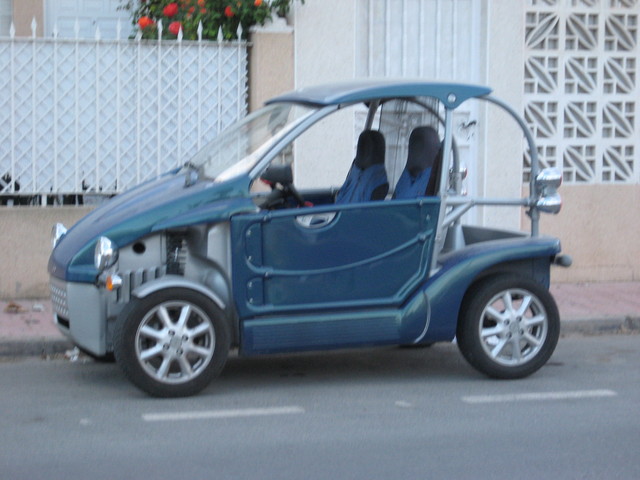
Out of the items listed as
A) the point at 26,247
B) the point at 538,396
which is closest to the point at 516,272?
the point at 538,396

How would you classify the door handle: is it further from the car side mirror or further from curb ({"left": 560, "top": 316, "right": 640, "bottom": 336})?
curb ({"left": 560, "top": 316, "right": 640, "bottom": 336})

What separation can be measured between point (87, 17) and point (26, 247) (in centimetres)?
328

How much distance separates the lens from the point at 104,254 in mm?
6555

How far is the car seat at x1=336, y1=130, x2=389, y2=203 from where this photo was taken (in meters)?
7.48

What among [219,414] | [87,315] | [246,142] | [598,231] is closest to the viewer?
[219,414]

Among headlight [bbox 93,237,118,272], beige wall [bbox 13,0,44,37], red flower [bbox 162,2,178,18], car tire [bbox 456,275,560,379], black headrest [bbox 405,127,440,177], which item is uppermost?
beige wall [bbox 13,0,44,37]

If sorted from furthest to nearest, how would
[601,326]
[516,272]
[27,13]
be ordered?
[27,13], [601,326], [516,272]

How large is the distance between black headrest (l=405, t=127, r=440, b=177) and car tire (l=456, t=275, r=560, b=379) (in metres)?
0.86

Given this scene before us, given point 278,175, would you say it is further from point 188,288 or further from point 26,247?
point 26,247

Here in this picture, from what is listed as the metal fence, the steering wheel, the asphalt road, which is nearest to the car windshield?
the steering wheel

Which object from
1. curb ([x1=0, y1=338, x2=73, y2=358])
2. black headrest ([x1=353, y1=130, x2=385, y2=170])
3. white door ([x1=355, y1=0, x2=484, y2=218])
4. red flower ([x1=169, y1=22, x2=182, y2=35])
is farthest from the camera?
white door ([x1=355, y1=0, x2=484, y2=218])

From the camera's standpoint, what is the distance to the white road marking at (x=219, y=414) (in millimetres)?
6297

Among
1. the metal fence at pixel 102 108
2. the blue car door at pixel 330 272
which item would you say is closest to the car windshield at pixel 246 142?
the blue car door at pixel 330 272

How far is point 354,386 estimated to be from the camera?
7.22m
